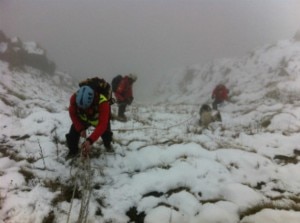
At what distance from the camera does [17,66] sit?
24672mm

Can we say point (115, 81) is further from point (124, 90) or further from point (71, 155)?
point (71, 155)

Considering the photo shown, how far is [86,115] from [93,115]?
0.41 feet

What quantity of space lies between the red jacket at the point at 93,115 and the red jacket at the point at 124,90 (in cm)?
473

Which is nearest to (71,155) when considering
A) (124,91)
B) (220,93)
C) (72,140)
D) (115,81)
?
(72,140)

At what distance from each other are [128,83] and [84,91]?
5.48m

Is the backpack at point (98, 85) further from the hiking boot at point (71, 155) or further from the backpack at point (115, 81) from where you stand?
the backpack at point (115, 81)

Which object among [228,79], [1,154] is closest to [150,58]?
[228,79]

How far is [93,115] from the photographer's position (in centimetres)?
638

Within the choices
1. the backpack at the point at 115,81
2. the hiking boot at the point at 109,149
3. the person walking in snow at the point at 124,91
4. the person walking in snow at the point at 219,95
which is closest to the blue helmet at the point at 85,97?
the hiking boot at the point at 109,149

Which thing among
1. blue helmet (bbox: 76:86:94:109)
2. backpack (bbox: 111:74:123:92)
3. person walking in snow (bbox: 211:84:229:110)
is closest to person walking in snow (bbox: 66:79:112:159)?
blue helmet (bbox: 76:86:94:109)

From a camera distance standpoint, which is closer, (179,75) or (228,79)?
(228,79)

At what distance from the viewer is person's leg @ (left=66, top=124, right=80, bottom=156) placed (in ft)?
21.7

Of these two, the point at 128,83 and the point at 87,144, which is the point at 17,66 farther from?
the point at 87,144

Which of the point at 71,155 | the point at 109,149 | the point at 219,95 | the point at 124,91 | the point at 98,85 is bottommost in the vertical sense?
the point at 71,155
